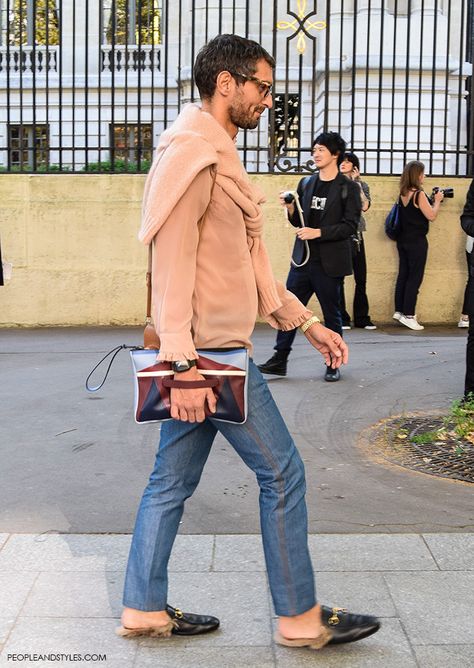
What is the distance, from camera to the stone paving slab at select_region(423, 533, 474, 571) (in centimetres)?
422

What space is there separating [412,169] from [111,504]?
7.05 meters

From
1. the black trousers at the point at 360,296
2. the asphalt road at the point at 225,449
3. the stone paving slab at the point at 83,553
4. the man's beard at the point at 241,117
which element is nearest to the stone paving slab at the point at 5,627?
the stone paving slab at the point at 83,553

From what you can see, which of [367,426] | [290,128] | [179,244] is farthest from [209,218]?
[290,128]

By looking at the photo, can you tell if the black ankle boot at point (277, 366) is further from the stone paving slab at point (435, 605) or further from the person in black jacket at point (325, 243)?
the stone paving slab at point (435, 605)

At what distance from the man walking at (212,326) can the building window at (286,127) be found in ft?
26.4

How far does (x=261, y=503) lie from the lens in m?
3.47

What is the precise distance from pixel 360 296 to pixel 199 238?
8201 millimetres

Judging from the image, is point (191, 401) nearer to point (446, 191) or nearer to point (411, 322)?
point (411, 322)

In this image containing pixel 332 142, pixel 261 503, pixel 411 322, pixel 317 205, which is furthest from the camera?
pixel 411 322

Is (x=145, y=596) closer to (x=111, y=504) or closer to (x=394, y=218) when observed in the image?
(x=111, y=504)

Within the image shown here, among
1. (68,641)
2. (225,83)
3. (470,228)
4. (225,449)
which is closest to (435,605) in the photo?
(68,641)

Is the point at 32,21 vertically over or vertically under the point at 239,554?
over

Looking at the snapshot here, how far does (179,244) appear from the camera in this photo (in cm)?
324

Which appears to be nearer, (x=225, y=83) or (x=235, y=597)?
(x=225, y=83)
